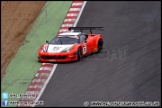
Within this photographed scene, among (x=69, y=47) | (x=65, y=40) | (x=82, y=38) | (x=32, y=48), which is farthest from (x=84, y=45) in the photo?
(x=32, y=48)

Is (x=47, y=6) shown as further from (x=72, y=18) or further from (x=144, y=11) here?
(x=144, y=11)

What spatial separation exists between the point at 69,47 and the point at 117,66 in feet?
7.40

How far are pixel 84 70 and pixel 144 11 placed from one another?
30.0 ft

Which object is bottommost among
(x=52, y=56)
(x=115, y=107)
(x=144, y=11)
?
(x=115, y=107)

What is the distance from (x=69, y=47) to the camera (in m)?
22.9

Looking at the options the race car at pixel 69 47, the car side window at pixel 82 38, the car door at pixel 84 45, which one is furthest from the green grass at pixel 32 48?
the car side window at pixel 82 38

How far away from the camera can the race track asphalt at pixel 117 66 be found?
64.2 feet

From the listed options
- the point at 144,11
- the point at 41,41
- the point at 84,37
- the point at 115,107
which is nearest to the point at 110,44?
the point at 84,37

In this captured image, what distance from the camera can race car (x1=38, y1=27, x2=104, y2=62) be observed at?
22.6m

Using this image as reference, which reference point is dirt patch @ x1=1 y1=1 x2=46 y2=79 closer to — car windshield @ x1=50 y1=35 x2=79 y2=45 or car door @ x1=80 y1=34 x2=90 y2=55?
car windshield @ x1=50 y1=35 x2=79 y2=45

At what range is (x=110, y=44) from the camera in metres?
25.5

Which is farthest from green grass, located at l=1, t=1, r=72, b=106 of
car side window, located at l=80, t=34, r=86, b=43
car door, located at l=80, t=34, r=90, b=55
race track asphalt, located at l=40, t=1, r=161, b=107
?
car side window, located at l=80, t=34, r=86, b=43

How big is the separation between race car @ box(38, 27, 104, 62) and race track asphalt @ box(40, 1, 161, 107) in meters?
0.31

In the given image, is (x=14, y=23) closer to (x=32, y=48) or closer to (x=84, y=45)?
(x=32, y=48)
